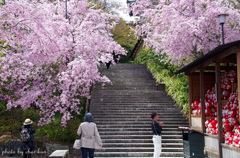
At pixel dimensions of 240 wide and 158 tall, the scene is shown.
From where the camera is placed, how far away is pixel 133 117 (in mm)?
13469

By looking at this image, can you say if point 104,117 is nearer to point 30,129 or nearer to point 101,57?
point 101,57

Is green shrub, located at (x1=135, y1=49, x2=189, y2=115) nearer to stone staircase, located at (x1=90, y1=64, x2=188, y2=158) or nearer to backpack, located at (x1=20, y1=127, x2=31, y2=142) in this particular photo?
stone staircase, located at (x1=90, y1=64, x2=188, y2=158)

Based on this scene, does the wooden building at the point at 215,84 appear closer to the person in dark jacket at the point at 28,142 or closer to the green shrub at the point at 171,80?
the green shrub at the point at 171,80

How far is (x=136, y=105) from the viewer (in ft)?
48.5

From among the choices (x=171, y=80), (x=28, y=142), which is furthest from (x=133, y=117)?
(x=28, y=142)

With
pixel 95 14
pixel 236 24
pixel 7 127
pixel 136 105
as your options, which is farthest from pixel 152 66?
pixel 7 127

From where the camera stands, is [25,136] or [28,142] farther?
[28,142]

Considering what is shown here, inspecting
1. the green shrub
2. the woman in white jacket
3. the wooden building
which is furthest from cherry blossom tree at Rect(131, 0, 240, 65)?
the woman in white jacket

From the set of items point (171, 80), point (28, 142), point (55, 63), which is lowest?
point (28, 142)

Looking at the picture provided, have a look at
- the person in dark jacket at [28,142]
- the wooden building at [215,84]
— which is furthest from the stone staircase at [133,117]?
the person in dark jacket at [28,142]

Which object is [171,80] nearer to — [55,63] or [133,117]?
[133,117]

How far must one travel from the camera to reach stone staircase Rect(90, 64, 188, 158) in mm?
10586

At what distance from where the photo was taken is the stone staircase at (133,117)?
1059 cm

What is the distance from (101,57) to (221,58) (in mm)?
5500
